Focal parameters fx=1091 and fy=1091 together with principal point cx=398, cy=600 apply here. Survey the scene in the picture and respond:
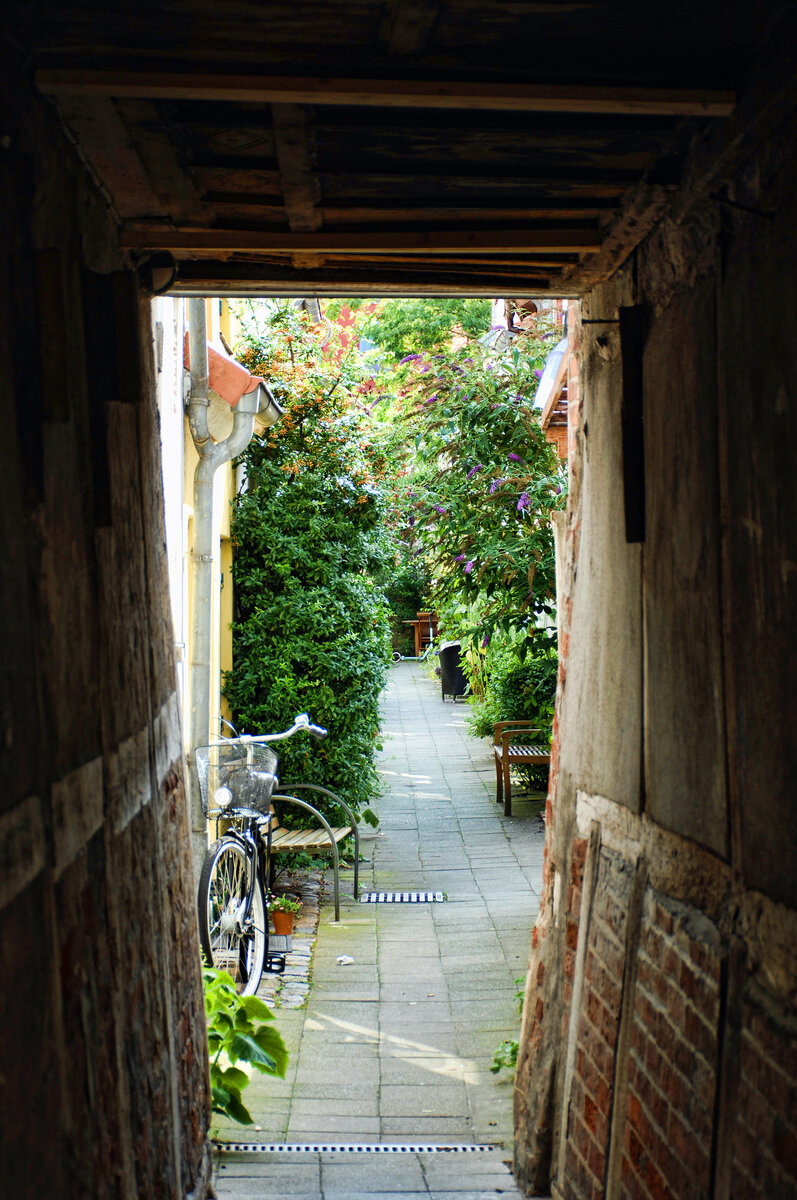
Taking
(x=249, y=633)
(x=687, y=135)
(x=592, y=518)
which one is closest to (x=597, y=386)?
(x=592, y=518)

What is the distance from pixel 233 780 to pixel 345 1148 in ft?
7.43

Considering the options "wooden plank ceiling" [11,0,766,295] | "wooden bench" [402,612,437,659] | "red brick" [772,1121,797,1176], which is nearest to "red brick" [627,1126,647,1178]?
"red brick" [772,1121,797,1176]

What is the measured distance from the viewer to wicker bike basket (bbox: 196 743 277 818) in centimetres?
595

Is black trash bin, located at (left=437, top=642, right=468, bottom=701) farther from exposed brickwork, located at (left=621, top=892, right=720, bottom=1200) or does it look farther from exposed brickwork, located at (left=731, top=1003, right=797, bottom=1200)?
exposed brickwork, located at (left=731, top=1003, right=797, bottom=1200)

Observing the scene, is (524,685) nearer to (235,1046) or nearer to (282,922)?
(282,922)

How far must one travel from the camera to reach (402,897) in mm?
7730

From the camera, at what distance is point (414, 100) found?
2.18 metres

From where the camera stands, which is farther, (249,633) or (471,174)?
(249,633)

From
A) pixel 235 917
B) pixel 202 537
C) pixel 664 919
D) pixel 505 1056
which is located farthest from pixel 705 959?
pixel 202 537

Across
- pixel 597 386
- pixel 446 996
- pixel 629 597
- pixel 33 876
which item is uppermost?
pixel 597 386

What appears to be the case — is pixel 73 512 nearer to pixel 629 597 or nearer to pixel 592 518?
pixel 629 597

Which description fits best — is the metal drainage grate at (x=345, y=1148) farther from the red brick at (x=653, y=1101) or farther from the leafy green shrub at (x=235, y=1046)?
the red brick at (x=653, y=1101)

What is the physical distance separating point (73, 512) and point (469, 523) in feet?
21.8

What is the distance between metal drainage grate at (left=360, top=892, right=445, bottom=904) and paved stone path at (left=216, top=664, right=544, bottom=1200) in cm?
8
